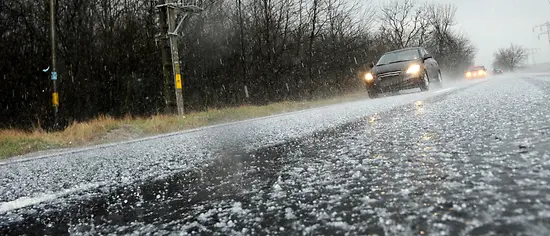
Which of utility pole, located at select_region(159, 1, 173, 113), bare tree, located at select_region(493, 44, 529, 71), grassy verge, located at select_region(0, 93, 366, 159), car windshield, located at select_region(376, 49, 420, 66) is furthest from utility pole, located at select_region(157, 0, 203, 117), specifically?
bare tree, located at select_region(493, 44, 529, 71)

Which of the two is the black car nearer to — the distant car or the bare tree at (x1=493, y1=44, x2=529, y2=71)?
the distant car

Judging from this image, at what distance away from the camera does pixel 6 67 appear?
1510cm

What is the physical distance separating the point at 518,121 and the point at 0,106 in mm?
17233

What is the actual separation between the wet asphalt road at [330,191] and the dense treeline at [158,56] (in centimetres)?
1203

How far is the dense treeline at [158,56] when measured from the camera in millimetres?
15719

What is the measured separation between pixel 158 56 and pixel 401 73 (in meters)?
12.2

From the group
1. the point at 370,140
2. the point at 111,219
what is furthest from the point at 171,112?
the point at 111,219

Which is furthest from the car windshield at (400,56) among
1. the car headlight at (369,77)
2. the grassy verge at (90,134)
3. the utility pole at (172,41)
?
the utility pole at (172,41)

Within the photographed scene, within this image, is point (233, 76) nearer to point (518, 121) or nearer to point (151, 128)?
point (151, 128)

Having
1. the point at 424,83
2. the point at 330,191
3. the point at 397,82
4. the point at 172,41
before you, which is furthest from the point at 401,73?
the point at 330,191

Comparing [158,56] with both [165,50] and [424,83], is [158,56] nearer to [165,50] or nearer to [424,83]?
A: [165,50]

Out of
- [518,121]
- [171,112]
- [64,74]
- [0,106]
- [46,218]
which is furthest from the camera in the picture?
[64,74]

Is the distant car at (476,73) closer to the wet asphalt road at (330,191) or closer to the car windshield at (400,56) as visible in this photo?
the car windshield at (400,56)

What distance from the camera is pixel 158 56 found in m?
19.0
